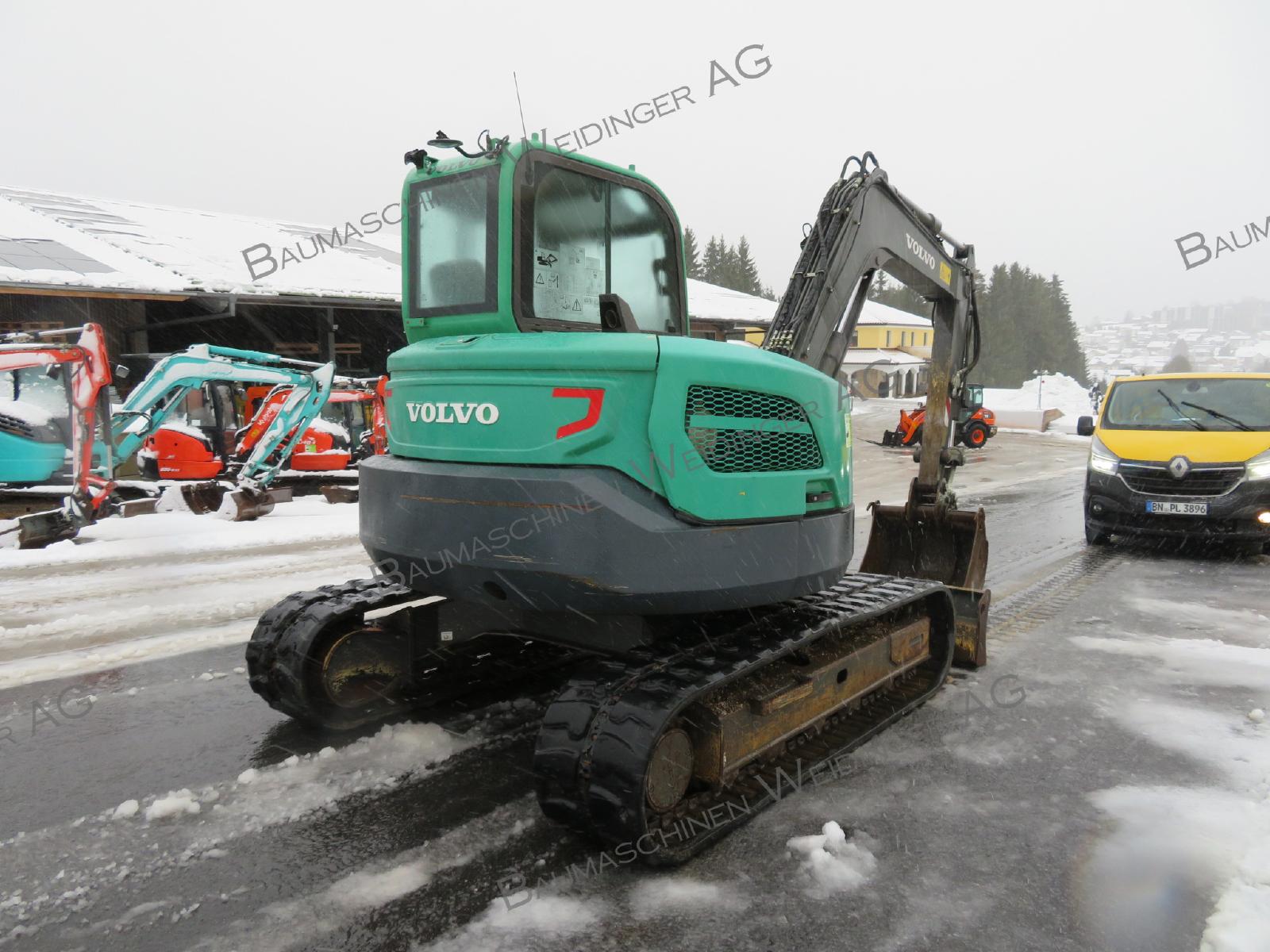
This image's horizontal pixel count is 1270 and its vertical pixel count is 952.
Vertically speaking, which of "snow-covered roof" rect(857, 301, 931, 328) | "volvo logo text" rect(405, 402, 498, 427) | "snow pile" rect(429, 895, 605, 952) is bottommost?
"snow pile" rect(429, 895, 605, 952)

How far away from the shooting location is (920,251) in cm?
612

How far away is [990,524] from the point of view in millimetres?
11242

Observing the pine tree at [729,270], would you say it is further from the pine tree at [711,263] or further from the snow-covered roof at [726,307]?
the snow-covered roof at [726,307]

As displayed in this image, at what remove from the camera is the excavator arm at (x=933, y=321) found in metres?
5.12

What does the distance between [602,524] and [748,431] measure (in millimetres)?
734

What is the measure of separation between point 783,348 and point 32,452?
362 inches

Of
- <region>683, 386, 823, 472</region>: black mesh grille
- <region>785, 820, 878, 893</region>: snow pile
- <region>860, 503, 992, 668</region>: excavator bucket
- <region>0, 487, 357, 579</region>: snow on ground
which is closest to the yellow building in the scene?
<region>0, 487, 357, 579</region>: snow on ground

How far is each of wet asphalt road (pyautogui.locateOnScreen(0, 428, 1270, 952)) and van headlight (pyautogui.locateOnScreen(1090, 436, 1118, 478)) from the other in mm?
4545

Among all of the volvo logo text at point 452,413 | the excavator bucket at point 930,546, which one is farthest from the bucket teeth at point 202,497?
the volvo logo text at point 452,413

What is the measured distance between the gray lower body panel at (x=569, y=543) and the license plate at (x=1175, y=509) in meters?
6.47

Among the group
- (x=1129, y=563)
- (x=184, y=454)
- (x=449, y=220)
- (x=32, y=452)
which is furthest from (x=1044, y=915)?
(x=184, y=454)

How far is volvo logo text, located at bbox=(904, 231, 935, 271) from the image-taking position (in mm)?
5973

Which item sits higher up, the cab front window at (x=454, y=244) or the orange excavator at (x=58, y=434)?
the cab front window at (x=454, y=244)

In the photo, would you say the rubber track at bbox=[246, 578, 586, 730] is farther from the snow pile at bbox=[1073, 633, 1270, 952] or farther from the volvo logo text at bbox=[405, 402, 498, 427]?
the snow pile at bbox=[1073, 633, 1270, 952]
